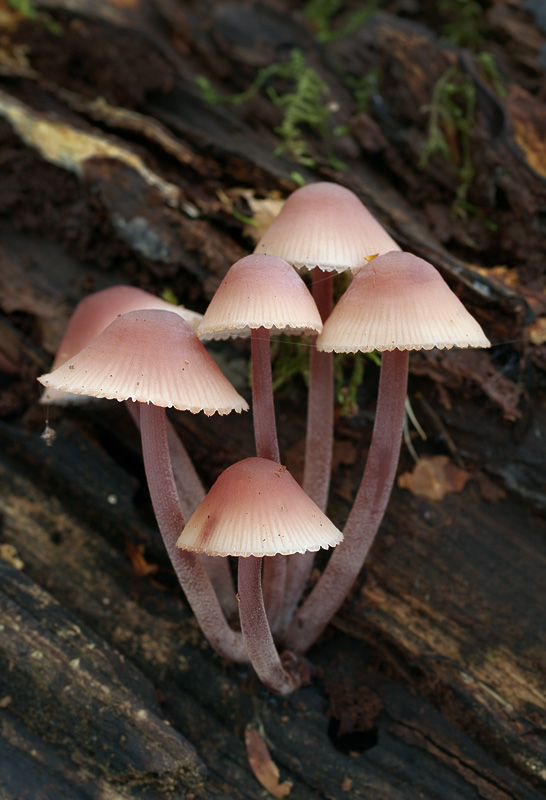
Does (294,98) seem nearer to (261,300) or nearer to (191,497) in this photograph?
(261,300)

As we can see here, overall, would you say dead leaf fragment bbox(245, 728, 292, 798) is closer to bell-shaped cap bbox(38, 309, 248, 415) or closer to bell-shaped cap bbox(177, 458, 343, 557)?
bell-shaped cap bbox(177, 458, 343, 557)

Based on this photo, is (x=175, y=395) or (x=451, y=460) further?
(x=451, y=460)

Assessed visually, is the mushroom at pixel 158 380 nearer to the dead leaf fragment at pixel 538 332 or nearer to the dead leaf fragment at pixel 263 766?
the dead leaf fragment at pixel 263 766

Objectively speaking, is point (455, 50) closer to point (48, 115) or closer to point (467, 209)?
point (467, 209)

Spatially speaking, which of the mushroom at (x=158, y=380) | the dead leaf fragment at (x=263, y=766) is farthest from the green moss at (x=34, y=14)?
the dead leaf fragment at (x=263, y=766)

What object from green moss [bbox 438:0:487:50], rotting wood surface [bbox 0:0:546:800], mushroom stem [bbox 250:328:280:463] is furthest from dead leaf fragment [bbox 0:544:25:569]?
green moss [bbox 438:0:487:50]

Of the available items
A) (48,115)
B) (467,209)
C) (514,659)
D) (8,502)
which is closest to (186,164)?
(48,115)
